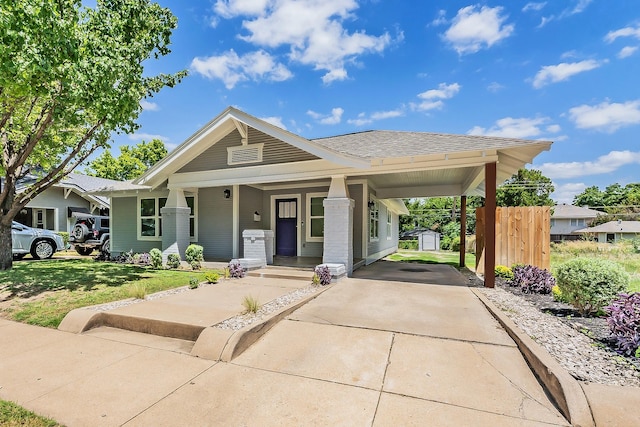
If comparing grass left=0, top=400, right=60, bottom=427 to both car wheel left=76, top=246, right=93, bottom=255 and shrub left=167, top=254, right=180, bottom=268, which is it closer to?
shrub left=167, top=254, right=180, bottom=268

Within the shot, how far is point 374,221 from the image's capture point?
1259 centimetres

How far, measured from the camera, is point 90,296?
5.83 metres

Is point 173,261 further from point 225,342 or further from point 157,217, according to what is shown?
point 225,342

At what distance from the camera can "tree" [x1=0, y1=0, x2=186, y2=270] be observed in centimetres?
523

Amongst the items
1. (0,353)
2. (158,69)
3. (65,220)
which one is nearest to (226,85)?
(158,69)

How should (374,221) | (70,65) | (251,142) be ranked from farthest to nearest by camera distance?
(374,221) < (251,142) < (70,65)

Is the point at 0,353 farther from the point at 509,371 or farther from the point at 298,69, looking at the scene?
the point at 298,69

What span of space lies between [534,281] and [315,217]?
22.4 ft

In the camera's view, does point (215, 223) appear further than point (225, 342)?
Yes

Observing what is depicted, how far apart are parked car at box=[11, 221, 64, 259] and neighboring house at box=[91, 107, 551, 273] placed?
2.45 meters

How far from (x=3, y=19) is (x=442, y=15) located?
34.3 feet

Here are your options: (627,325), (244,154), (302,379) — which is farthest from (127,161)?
(627,325)

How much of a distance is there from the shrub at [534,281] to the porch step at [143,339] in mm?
6825

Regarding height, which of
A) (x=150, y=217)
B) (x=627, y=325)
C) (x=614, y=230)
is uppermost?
(x=150, y=217)
